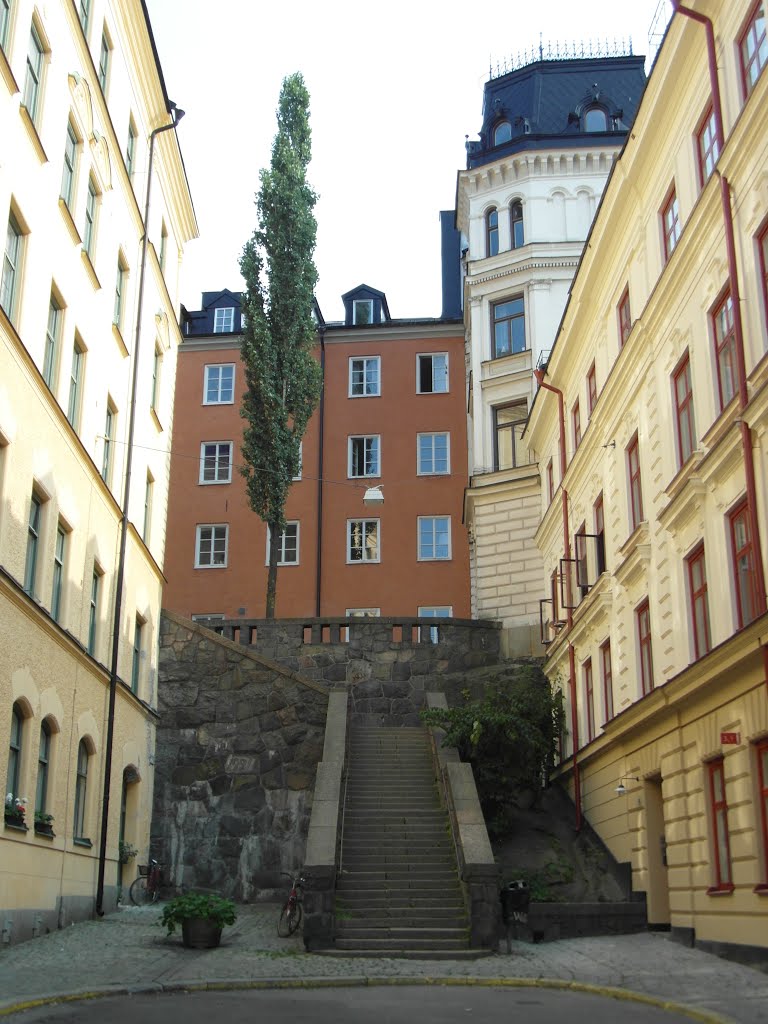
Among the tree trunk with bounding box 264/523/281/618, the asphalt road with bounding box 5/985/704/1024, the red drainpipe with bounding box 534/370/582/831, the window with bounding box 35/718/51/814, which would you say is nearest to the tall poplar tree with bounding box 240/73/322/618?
the tree trunk with bounding box 264/523/281/618

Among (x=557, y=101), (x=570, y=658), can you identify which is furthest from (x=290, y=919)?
(x=557, y=101)

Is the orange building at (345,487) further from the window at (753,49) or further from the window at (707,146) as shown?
the window at (753,49)

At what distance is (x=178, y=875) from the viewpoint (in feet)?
78.8

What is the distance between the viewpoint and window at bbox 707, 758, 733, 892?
15578mm

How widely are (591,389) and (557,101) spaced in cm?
1785

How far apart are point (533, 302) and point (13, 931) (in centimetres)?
2435

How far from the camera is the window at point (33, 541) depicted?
17672 mm

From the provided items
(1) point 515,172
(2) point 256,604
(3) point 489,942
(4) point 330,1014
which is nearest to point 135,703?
(3) point 489,942

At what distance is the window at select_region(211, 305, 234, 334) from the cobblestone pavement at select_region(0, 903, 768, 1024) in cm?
3192

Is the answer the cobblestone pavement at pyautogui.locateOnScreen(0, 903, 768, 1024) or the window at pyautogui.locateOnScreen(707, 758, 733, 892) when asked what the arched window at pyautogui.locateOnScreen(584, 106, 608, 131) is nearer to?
the window at pyautogui.locateOnScreen(707, 758, 733, 892)

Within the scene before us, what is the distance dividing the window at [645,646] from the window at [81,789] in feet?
31.7

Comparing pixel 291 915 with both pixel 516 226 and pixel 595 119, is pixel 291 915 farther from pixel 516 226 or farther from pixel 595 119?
pixel 595 119

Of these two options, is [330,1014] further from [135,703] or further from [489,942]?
[135,703]

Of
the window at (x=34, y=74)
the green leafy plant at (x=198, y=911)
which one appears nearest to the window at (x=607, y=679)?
the green leafy plant at (x=198, y=911)
